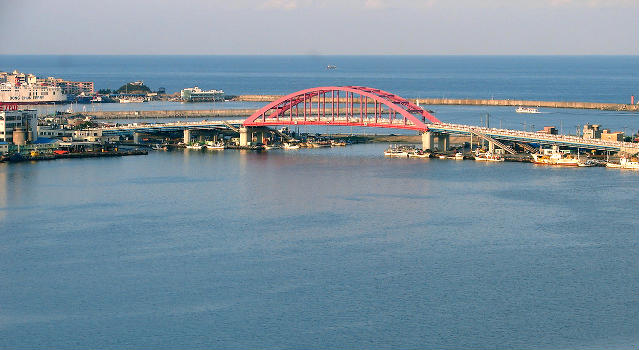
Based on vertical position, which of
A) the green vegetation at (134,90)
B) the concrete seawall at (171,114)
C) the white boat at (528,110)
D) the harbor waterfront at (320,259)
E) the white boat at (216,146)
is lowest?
the harbor waterfront at (320,259)

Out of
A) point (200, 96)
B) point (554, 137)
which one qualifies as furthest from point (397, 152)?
point (200, 96)

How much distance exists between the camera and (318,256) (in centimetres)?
2389

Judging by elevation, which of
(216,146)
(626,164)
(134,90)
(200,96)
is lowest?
(626,164)

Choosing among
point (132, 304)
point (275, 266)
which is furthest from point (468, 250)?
point (132, 304)

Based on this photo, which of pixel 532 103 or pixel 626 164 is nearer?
pixel 626 164

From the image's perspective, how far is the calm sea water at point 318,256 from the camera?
18.9 m

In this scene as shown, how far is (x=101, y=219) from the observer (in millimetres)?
28156

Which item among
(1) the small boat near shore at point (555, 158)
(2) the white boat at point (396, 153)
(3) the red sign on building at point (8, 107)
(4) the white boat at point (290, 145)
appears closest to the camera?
(1) the small boat near shore at point (555, 158)

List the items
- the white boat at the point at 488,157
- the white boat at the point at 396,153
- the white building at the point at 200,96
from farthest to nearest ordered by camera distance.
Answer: the white building at the point at 200,96 → the white boat at the point at 396,153 → the white boat at the point at 488,157

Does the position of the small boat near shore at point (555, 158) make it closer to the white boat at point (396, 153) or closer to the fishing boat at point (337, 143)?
the white boat at point (396, 153)

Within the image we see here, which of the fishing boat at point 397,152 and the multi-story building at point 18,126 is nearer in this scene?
the multi-story building at point 18,126

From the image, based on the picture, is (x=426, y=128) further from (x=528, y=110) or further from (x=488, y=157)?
(x=528, y=110)

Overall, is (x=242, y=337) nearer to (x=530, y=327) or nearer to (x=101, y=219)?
(x=530, y=327)

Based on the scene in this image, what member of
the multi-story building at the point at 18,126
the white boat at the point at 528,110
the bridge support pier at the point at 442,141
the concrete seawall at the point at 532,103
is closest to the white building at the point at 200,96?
the concrete seawall at the point at 532,103
